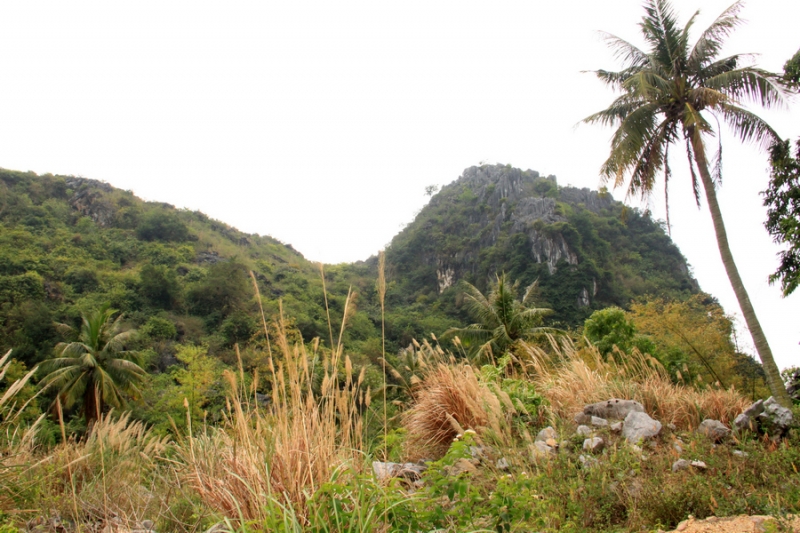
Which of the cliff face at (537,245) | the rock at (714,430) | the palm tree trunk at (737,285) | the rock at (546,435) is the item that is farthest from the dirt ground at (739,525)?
the cliff face at (537,245)

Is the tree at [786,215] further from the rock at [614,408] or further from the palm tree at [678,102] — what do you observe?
the rock at [614,408]

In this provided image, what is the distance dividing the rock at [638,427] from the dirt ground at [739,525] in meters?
1.10

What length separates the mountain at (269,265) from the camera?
33188 mm

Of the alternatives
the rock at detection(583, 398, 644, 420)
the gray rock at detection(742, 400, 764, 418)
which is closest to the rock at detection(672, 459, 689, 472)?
the rock at detection(583, 398, 644, 420)

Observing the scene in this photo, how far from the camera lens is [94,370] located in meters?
15.4

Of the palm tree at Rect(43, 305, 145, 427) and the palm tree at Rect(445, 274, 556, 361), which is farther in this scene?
the palm tree at Rect(445, 274, 556, 361)

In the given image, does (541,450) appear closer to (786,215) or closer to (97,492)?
(97,492)

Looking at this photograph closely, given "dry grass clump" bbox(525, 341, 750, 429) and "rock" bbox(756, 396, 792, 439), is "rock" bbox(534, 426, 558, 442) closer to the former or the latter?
"dry grass clump" bbox(525, 341, 750, 429)

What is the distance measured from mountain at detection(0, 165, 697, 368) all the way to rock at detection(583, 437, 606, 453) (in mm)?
14276

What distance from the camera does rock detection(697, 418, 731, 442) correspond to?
3.54 metres

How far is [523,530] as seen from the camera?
6.24 feet

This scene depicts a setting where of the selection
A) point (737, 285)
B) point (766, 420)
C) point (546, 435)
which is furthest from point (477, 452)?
point (737, 285)

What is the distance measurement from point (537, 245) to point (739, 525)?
2329 inches

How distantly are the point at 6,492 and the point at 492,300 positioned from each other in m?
16.0
